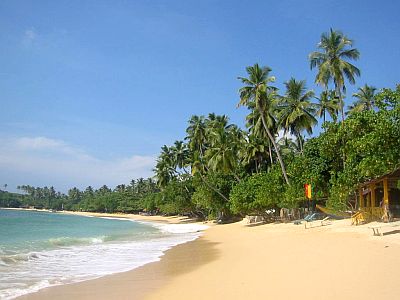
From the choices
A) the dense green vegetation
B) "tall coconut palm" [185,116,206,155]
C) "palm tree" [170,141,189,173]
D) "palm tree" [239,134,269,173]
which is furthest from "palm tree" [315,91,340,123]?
"palm tree" [170,141,189,173]

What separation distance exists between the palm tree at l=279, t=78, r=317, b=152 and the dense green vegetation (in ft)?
0.29

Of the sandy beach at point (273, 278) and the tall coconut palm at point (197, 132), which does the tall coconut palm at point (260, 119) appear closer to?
the tall coconut palm at point (197, 132)

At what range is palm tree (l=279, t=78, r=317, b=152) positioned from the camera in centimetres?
3450

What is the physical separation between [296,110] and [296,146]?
20.6m

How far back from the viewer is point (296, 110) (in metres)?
34.5

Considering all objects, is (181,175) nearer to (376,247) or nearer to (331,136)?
(331,136)

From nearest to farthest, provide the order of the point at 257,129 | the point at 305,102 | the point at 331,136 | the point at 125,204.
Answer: the point at 331,136 → the point at 305,102 → the point at 257,129 → the point at 125,204

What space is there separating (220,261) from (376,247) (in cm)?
529

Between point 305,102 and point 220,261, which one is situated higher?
point 305,102

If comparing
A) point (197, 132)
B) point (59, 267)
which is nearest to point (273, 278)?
point (59, 267)

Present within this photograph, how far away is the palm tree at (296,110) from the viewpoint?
1358 inches

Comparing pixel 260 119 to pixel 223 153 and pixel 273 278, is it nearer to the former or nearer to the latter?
pixel 223 153

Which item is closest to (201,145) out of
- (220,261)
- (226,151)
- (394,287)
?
(226,151)

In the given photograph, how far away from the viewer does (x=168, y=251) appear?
61.7 feet
